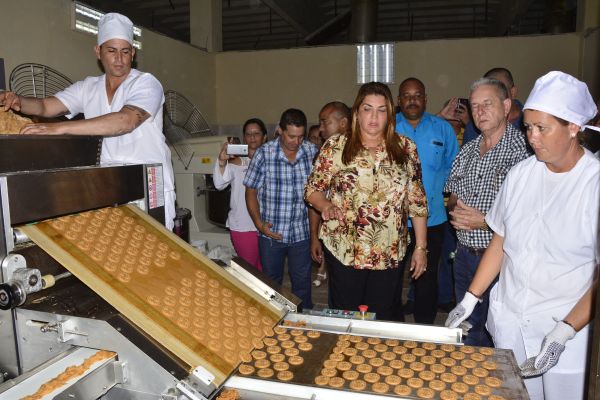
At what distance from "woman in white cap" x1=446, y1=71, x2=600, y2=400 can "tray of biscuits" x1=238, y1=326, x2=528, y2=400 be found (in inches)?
10.9

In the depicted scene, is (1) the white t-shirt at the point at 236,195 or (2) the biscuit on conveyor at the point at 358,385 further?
(1) the white t-shirt at the point at 236,195

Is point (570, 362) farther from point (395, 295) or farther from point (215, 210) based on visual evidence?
point (215, 210)

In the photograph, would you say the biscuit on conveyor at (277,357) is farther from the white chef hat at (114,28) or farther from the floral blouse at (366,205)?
the white chef hat at (114,28)

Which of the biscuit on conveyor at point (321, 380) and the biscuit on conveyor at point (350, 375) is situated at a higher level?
the biscuit on conveyor at point (321, 380)

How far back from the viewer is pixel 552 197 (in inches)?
62.4

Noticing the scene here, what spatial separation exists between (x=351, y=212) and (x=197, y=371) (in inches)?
48.4

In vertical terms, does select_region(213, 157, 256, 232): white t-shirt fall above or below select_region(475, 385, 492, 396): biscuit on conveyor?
above

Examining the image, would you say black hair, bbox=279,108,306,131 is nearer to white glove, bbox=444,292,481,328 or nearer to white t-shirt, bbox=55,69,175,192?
white t-shirt, bbox=55,69,175,192

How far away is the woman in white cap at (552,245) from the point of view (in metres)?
1.51

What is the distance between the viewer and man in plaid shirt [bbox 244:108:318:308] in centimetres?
313

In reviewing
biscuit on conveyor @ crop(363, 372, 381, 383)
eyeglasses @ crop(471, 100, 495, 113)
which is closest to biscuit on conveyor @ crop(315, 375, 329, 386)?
biscuit on conveyor @ crop(363, 372, 381, 383)

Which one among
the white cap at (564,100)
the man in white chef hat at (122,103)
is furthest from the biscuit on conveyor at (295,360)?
the white cap at (564,100)

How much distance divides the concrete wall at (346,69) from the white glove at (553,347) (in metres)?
5.86

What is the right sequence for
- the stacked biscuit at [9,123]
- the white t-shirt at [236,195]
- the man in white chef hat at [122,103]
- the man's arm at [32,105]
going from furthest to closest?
the white t-shirt at [236,195], the man in white chef hat at [122,103], the man's arm at [32,105], the stacked biscuit at [9,123]
